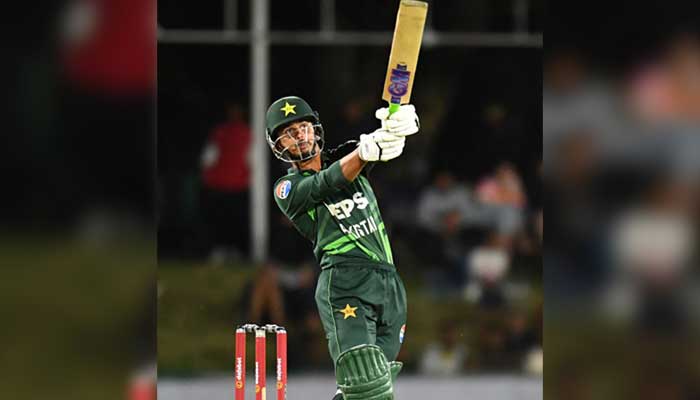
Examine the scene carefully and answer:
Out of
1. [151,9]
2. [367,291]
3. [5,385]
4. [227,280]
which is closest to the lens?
[5,385]

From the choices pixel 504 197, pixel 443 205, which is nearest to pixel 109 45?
pixel 443 205

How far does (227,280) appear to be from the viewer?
22.7 feet

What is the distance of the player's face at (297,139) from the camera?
457 cm

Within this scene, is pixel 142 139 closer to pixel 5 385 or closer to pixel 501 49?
pixel 5 385

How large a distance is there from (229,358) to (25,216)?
213 inches

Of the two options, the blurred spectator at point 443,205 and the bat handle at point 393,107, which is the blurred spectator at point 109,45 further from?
the blurred spectator at point 443,205

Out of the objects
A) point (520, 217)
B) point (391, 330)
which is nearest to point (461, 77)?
point (520, 217)

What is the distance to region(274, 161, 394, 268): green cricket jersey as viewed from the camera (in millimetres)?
4484

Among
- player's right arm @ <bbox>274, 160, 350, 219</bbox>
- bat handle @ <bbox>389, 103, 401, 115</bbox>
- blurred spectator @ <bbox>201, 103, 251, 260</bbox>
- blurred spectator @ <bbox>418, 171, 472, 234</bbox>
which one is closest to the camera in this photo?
bat handle @ <bbox>389, 103, 401, 115</bbox>

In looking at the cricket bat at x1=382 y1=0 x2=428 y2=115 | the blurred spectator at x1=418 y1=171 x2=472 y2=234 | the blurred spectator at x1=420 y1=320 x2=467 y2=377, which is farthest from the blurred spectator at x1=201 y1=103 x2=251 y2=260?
the cricket bat at x1=382 y1=0 x2=428 y2=115

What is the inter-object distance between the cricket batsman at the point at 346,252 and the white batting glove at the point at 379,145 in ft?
0.25

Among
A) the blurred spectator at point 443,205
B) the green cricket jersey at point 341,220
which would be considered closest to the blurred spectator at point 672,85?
the green cricket jersey at point 341,220

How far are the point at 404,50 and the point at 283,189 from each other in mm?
972

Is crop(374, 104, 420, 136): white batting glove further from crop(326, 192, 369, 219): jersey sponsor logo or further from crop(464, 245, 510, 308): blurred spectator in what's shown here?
crop(464, 245, 510, 308): blurred spectator
